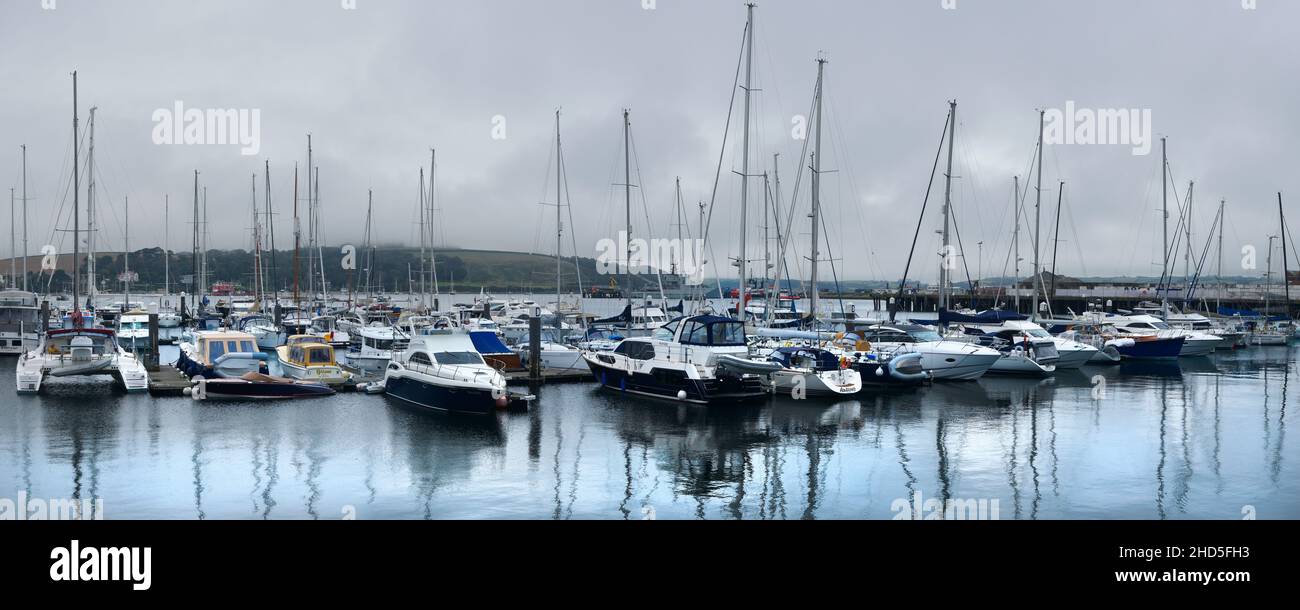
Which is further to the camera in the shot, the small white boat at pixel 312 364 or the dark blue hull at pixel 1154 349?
the dark blue hull at pixel 1154 349

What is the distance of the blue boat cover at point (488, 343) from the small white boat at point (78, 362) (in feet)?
40.9

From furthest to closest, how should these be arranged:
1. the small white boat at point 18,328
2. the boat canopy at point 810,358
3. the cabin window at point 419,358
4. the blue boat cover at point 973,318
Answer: the blue boat cover at point 973,318
the small white boat at point 18,328
the boat canopy at point 810,358
the cabin window at point 419,358

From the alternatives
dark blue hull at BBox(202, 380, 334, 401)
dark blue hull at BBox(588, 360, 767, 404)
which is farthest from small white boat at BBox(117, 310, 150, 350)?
dark blue hull at BBox(588, 360, 767, 404)

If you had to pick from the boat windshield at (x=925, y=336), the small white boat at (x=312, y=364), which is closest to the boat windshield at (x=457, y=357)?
the small white boat at (x=312, y=364)

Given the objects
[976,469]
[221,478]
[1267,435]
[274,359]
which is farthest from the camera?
[274,359]

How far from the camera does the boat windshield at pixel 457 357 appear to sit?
2744cm

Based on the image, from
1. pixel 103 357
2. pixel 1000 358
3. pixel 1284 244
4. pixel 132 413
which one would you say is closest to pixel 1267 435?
pixel 1000 358

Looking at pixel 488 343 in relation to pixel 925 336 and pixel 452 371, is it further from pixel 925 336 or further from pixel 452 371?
pixel 925 336

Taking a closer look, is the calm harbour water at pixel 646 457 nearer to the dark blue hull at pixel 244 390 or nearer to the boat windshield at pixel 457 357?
the dark blue hull at pixel 244 390
